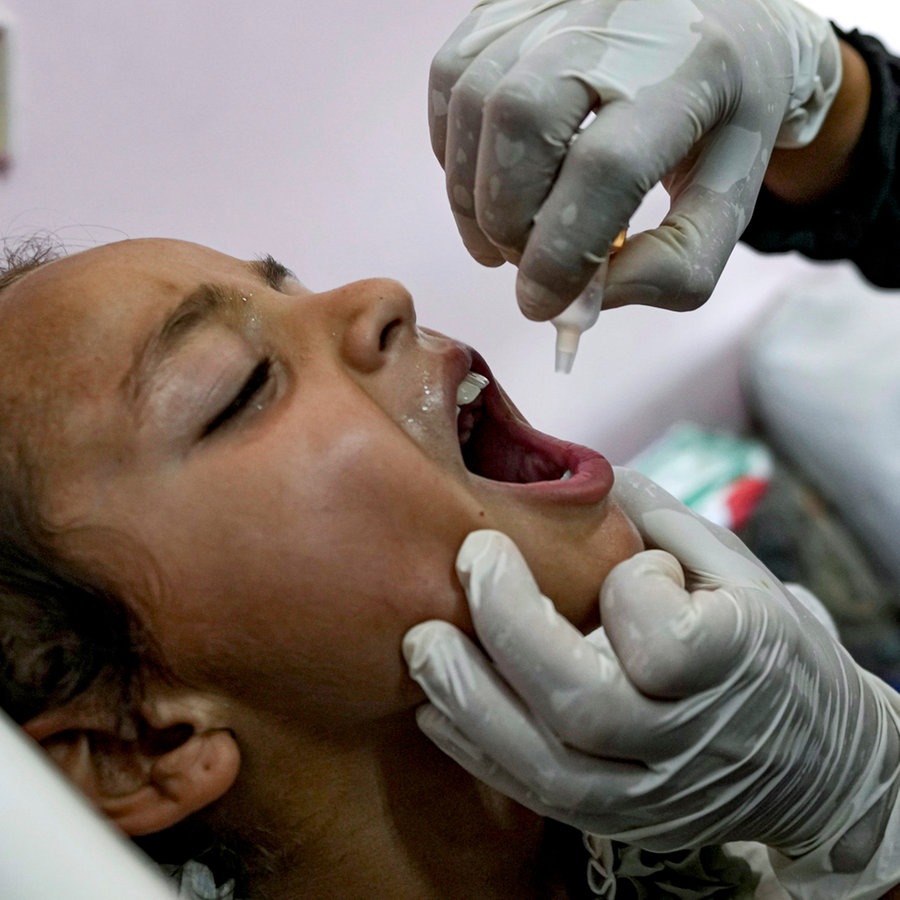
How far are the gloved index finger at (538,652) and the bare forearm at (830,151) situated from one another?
3.22ft

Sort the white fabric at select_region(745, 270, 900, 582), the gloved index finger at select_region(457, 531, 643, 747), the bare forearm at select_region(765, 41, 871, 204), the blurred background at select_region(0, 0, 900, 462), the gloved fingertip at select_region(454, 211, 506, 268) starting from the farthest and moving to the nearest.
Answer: the white fabric at select_region(745, 270, 900, 582)
the blurred background at select_region(0, 0, 900, 462)
the bare forearm at select_region(765, 41, 871, 204)
the gloved fingertip at select_region(454, 211, 506, 268)
the gloved index finger at select_region(457, 531, 643, 747)

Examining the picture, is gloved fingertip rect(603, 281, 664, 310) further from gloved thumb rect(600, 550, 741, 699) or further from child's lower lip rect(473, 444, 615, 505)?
gloved thumb rect(600, 550, 741, 699)

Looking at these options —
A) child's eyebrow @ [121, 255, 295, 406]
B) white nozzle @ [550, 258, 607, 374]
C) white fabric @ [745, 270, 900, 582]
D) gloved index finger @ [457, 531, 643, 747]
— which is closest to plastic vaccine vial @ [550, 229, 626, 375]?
white nozzle @ [550, 258, 607, 374]

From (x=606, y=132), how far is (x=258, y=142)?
40.4 inches

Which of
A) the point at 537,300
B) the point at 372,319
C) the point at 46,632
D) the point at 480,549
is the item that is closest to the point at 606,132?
the point at 537,300

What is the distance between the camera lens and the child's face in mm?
887

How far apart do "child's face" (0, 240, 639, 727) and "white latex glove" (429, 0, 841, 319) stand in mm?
183

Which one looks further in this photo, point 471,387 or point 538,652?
point 471,387

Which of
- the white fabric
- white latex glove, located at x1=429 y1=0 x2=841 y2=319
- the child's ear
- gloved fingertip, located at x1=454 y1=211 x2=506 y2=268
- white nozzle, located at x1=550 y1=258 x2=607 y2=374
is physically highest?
white latex glove, located at x1=429 y1=0 x2=841 y2=319

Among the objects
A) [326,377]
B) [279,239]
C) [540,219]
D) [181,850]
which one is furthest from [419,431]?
[279,239]

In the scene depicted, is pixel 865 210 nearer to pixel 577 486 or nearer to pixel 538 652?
pixel 577 486

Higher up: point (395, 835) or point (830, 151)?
point (830, 151)

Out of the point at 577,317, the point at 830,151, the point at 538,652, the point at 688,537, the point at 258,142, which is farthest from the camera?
the point at 258,142

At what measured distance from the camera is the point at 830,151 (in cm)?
154
